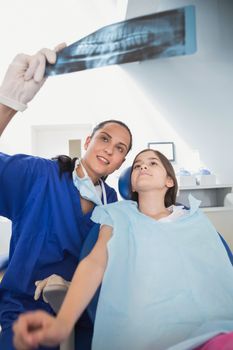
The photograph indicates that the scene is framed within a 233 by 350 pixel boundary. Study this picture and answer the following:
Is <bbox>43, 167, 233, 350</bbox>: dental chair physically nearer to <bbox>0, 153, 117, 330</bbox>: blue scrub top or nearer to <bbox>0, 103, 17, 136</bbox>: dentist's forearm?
<bbox>0, 153, 117, 330</bbox>: blue scrub top

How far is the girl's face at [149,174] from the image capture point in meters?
1.03

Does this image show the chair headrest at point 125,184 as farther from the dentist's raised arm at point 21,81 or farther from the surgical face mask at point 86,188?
the dentist's raised arm at point 21,81

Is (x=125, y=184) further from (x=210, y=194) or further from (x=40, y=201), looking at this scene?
(x=210, y=194)

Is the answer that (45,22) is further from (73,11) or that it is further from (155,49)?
(155,49)

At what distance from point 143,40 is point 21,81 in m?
0.42

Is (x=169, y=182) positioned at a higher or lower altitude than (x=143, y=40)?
lower

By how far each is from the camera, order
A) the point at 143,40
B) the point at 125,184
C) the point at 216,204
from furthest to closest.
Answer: the point at 216,204 → the point at 125,184 → the point at 143,40

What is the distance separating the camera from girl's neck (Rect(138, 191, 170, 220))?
1.04 meters

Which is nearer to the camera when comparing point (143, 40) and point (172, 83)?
point (143, 40)

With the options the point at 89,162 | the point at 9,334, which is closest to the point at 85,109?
the point at 89,162

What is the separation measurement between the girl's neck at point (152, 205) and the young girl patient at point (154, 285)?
6 cm

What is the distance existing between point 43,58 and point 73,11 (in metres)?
2.50

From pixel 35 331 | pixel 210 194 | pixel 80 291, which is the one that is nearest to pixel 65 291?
pixel 80 291

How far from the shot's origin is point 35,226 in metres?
1.02
